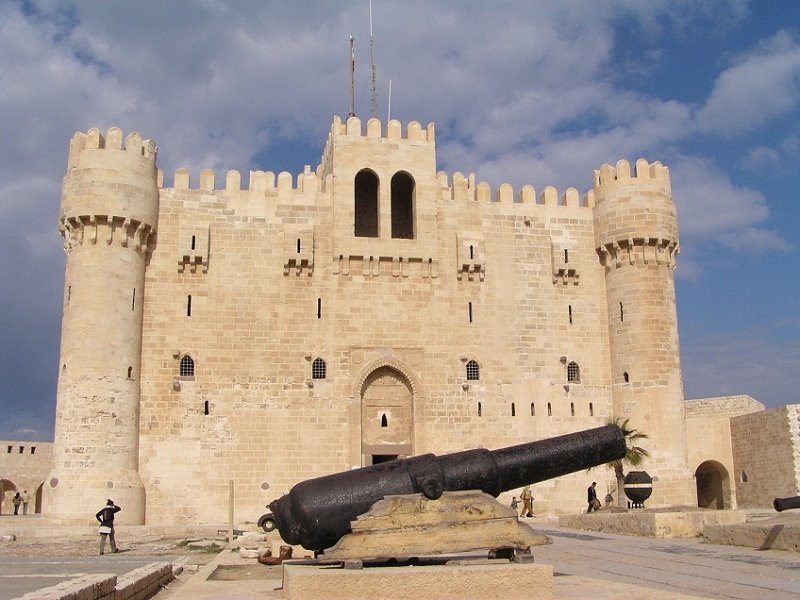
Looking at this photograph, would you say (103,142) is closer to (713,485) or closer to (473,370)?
(473,370)

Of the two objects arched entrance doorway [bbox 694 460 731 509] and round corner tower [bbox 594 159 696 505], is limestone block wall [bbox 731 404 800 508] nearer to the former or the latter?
arched entrance doorway [bbox 694 460 731 509]

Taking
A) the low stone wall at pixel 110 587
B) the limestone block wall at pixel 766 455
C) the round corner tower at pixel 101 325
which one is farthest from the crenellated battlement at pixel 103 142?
the limestone block wall at pixel 766 455

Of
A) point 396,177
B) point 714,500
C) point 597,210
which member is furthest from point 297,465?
point 714,500

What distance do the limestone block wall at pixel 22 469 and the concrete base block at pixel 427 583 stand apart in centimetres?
3023

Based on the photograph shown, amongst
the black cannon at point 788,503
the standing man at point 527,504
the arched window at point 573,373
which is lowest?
the standing man at point 527,504

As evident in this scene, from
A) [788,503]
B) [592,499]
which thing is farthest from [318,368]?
[788,503]

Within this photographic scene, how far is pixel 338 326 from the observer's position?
21672 mm

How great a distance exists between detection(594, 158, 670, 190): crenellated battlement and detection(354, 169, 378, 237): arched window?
678 centimetres

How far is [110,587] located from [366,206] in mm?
19809

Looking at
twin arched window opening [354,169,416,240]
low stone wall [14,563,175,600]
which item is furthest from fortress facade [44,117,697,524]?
low stone wall [14,563,175,600]

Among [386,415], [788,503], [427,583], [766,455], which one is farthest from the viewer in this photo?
[766,455]

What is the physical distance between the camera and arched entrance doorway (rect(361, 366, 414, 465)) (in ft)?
71.0

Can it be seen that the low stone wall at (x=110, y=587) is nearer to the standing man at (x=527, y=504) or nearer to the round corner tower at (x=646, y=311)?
the standing man at (x=527, y=504)

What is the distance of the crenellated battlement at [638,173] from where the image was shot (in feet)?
77.0
